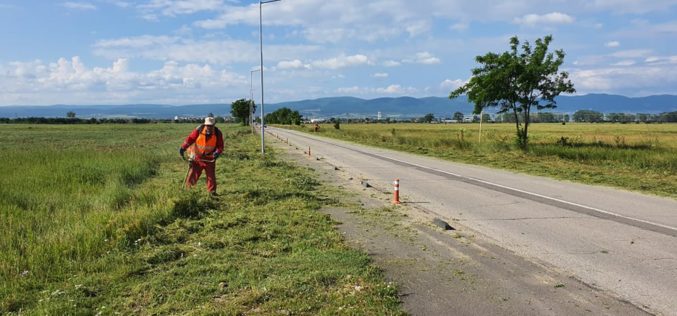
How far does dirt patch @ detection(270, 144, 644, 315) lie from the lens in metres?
4.89

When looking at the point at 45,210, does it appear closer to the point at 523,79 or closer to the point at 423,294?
the point at 423,294

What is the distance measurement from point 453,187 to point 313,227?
7.03 metres

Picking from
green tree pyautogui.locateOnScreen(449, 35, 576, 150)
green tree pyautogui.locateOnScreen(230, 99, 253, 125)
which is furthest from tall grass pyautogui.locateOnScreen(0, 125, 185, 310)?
green tree pyautogui.locateOnScreen(230, 99, 253, 125)

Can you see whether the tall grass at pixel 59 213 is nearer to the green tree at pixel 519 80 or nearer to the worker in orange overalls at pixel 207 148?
the worker in orange overalls at pixel 207 148

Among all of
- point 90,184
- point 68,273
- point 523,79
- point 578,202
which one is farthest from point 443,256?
point 523,79

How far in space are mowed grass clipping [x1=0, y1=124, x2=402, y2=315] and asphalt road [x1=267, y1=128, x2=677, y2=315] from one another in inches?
102

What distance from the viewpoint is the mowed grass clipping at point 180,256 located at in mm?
4809

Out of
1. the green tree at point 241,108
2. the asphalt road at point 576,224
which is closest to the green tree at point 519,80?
the asphalt road at point 576,224

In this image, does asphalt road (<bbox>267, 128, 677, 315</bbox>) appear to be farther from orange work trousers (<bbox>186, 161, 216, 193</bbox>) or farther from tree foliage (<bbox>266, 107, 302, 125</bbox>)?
tree foliage (<bbox>266, 107, 302, 125</bbox>)

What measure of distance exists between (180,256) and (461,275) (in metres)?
3.55

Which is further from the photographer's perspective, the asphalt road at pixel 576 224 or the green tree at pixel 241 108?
the green tree at pixel 241 108

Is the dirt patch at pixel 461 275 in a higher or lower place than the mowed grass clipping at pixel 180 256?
lower

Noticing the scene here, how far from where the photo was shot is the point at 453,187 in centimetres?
1423

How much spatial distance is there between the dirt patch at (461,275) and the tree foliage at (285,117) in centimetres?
14621
